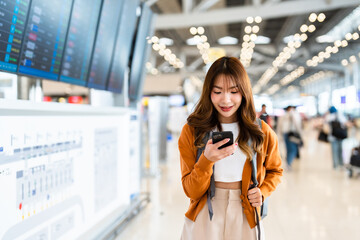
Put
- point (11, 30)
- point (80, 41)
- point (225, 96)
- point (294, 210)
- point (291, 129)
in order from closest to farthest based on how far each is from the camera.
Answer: point (225, 96), point (11, 30), point (80, 41), point (294, 210), point (291, 129)

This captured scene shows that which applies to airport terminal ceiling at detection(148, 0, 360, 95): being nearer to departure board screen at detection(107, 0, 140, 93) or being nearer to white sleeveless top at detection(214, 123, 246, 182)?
departure board screen at detection(107, 0, 140, 93)

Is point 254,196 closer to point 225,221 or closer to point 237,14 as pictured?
point 225,221

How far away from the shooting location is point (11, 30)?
6.15 feet

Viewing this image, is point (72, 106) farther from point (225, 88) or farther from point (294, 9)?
point (294, 9)

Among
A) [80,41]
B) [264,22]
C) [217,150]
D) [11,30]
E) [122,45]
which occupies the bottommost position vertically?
[217,150]

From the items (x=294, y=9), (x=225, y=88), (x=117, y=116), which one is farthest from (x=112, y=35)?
(x=294, y=9)

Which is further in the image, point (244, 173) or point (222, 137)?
point (244, 173)

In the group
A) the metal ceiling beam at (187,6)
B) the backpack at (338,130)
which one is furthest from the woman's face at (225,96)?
the metal ceiling beam at (187,6)

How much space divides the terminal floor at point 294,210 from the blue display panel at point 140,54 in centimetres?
173

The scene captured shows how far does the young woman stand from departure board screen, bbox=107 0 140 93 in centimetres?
229

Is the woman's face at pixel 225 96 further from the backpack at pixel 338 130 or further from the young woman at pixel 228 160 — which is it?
the backpack at pixel 338 130

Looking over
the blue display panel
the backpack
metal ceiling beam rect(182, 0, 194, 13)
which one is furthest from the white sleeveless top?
metal ceiling beam rect(182, 0, 194, 13)

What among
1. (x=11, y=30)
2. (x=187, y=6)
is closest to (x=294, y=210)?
(x=11, y=30)

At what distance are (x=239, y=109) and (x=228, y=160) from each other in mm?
260
